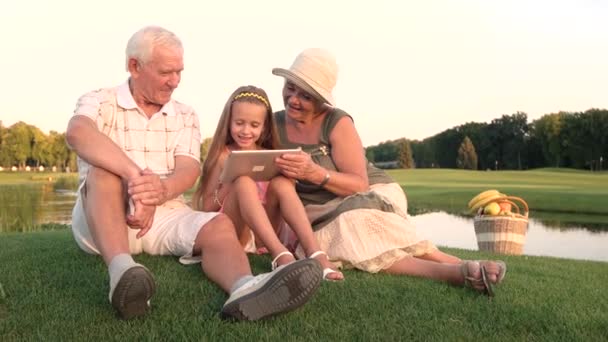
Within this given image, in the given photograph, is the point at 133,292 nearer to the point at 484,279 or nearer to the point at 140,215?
the point at 140,215

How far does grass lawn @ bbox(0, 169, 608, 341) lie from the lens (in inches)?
82.0

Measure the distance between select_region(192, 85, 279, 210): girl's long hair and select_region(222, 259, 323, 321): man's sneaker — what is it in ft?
4.62

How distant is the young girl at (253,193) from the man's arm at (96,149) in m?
0.61

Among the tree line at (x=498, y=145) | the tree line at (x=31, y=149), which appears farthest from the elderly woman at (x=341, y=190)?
the tree line at (x=31, y=149)

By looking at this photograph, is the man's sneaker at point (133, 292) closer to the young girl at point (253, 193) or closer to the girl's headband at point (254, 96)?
the young girl at point (253, 193)

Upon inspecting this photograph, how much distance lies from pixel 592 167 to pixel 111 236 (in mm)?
50176

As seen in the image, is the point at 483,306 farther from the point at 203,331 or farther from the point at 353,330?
the point at 203,331

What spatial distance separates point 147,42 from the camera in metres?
2.83

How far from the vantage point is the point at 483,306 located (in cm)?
251

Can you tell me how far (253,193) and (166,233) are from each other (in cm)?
50

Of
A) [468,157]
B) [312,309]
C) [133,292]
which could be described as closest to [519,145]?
[468,157]

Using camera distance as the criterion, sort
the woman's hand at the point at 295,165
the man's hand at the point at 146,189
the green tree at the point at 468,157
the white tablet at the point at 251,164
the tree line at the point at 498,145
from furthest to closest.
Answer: the green tree at the point at 468,157, the tree line at the point at 498,145, the woman's hand at the point at 295,165, the white tablet at the point at 251,164, the man's hand at the point at 146,189

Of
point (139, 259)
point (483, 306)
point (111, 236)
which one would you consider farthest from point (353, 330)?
point (139, 259)

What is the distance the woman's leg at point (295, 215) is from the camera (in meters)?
2.94
